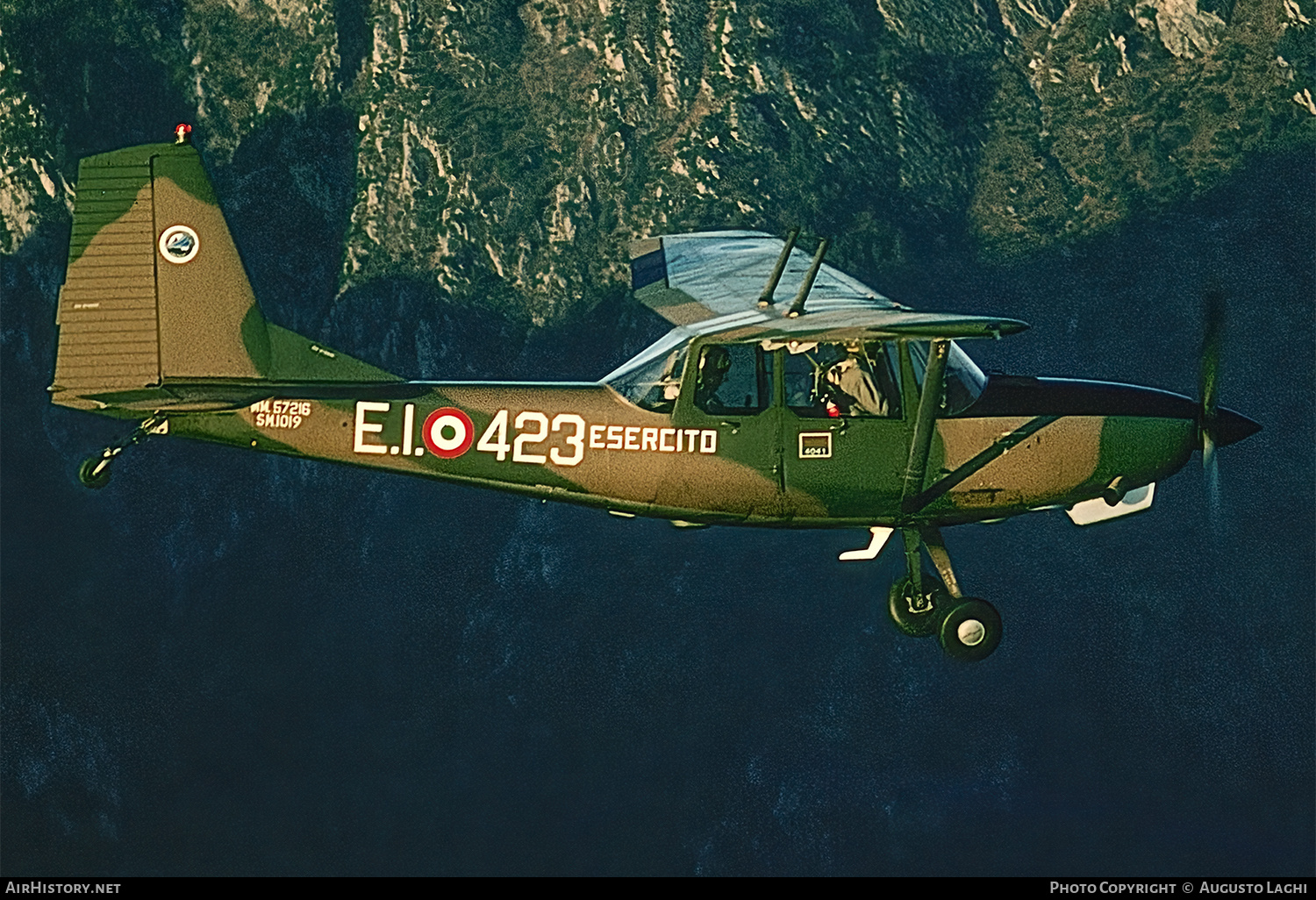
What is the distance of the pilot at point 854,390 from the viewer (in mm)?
25359

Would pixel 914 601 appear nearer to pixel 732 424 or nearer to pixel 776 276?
pixel 732 424

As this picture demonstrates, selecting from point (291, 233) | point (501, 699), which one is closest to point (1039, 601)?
point (501, 699)

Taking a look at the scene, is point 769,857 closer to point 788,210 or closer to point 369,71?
point 788,210

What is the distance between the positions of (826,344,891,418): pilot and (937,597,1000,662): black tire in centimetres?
288

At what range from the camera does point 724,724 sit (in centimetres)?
6372

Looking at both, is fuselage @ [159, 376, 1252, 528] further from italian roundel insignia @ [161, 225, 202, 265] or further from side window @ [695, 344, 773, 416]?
italian roundel insignia @ [161, 225, 202, 265]

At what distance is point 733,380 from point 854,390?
1.39m

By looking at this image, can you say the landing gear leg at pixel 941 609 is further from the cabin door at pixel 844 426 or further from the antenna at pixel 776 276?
the antenna at pixel 776 276

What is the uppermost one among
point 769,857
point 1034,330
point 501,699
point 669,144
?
point 669,144

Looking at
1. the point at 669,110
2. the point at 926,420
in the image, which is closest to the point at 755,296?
the point at 926,420

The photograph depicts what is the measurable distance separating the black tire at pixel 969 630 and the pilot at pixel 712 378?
3959 mm

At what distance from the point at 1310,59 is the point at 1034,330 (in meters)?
11.6

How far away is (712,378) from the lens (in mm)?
25375

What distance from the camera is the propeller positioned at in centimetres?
2528
